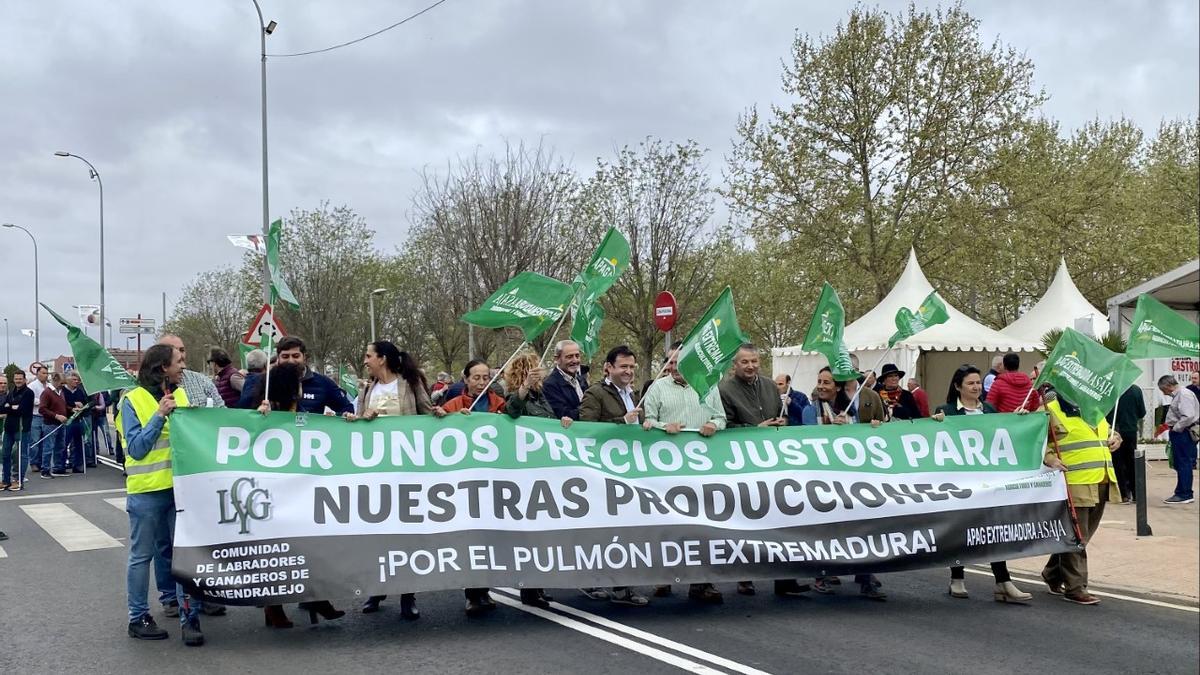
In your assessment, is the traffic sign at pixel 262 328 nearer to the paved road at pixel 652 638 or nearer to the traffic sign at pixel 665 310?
the traffic sign at pixel 665 310

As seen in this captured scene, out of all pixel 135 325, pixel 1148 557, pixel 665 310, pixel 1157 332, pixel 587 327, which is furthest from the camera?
pixel 135 325

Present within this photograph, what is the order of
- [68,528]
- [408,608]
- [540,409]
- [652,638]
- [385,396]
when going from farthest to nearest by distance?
[68,528] < [540,409] < [385,396] < [408,608] < [652,638]

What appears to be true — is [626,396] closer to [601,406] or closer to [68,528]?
[601,406]

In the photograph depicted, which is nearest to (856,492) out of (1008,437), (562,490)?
(1008,437)

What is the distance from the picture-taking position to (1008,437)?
7602 mm

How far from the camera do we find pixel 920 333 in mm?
21969

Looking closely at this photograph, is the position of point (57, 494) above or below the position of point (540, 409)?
below

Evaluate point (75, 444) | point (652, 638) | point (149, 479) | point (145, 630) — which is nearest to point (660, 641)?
point (652, 638)

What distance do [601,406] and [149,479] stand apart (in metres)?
3.06

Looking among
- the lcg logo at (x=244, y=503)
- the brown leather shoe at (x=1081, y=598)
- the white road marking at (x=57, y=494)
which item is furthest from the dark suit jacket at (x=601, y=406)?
the white road marking at (x=57, y=494)

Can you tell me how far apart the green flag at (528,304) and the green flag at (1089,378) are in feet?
12.2

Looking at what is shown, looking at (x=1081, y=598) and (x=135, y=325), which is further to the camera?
(x=135, y=325)

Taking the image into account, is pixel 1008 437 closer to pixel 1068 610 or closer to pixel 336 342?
pixel 1068 610

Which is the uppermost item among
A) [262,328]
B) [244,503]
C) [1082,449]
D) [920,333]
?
[920,333]
